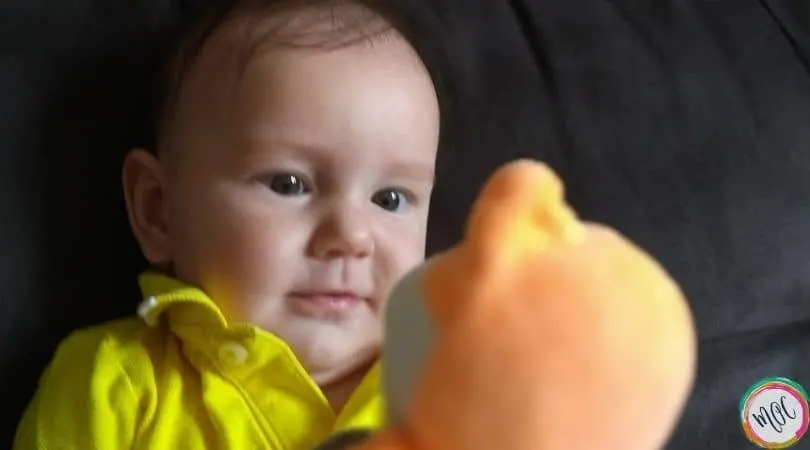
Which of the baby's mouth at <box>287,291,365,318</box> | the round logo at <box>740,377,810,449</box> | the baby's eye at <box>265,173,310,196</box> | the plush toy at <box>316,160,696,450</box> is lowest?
the round logo at <box>740,377,810,449</box>

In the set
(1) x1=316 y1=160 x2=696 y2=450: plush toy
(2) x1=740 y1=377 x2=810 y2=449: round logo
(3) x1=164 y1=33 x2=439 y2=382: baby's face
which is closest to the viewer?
(1) x1=316 y1=160 x2=696 y2=450: plush toy

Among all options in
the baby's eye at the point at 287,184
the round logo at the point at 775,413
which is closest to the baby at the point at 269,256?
the baby's eye at the point at 287,184

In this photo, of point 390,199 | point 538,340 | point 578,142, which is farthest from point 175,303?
point 538,340

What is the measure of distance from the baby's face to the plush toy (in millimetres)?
382

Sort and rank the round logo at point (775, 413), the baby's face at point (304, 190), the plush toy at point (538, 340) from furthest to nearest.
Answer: the round logo at point (775, 413)
the baby's face at point (304, 190)
the plush toy at point (538, 340)

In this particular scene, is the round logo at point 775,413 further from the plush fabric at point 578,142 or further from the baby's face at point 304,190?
the baby's face at point 304,190

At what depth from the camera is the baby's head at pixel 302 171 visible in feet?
2.57

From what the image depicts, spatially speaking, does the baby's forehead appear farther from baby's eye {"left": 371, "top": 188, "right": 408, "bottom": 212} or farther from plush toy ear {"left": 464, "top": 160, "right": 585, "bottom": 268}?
plush toy ear {"left": 464, "top": 160, "right": 585, "bottom": 268}

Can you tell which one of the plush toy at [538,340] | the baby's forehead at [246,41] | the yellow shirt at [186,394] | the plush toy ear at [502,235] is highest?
the plush toy ear at [502,235]

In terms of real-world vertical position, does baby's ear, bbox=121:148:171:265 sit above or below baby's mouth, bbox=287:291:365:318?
above

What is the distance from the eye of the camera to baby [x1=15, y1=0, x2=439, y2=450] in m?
0.78

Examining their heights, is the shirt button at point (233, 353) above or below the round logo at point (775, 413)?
above

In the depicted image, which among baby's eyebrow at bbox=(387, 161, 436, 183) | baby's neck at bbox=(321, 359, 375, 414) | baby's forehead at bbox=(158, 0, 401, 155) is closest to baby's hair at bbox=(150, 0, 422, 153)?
baby's forehead at bbox=(158, 0, 401, 155)

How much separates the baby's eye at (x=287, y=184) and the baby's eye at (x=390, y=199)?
0.20ft
